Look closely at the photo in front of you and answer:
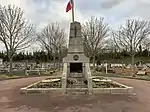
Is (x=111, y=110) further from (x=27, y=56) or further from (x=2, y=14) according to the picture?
(x=27, y=56)

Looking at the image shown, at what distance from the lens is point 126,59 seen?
6256 centimetres

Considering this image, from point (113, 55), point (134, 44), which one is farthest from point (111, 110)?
point (113, 55)

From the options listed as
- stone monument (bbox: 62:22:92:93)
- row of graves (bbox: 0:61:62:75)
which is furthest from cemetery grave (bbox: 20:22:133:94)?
row of graves (bbox: 0:61:62:75)

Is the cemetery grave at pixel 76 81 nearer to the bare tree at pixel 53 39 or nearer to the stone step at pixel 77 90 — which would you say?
the stone step at pixel 77 90

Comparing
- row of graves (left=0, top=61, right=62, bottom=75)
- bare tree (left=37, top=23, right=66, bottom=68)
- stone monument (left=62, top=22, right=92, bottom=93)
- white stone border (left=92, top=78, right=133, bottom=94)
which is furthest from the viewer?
bare tree (left=37, top=23, right=66, bottom=68)

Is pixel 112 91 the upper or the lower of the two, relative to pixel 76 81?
lower

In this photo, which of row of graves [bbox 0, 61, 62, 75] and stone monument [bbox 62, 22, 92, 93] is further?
row of graves [bbox 0, 61, 62, 75]

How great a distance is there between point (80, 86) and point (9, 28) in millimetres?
18208

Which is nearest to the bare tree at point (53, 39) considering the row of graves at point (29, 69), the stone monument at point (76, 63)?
the row of graves at point (29, 69)

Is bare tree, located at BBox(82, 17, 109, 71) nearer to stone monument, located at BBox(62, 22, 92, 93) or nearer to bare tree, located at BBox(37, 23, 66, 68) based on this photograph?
bare tree, located at BBox(37, 23, 66, 68)

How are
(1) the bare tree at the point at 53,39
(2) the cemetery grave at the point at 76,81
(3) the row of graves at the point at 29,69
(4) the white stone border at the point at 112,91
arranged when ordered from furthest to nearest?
(1) the bare tree at the point at 53,39 < (3) the row of graves at the point at 29,69 < (2) the cemetery grave at the point at 76,81 < (4) the white stone border at the point at 112,91

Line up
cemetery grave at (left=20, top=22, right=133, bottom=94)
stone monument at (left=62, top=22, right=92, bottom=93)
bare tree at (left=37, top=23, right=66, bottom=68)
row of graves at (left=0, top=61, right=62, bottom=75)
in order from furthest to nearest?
bare tree at (left=37, top=23, right=66, bottom=68) → row of graves at (left=0, top=61, right=62, bottom=75) → stone monument at (left=62, top=22, right=92, bottom=93) → cemetery grave at (left=20, top=22, right=133, bottom=94)

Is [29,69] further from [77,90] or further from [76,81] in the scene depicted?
[77,90]

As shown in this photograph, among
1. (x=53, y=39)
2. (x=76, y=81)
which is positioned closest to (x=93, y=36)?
(x=53, y=39)
